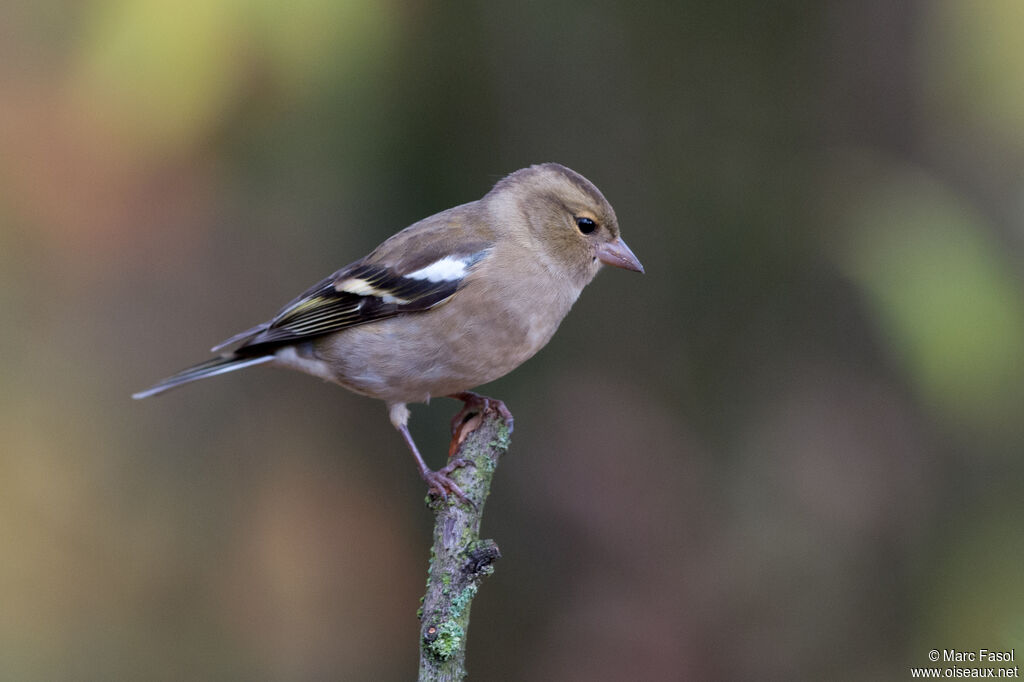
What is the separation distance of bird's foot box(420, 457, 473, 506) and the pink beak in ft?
4.05

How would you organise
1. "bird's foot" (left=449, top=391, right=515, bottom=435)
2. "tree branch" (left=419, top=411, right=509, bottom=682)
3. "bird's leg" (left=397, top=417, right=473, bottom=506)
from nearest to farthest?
"tree branch" (left=419, top=411, right=509, bottom=682) < "bird's leg" (left=397, top=417, right=473, bottom=506) < "bird's foot" (left=449, top=391, right=515, bottom=435)

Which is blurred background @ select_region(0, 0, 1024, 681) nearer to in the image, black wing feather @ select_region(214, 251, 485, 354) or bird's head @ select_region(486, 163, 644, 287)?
black wing feather @ select_region(214, 251, 485, 354)

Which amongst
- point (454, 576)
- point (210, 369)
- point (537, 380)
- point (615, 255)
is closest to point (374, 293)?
point (210, 369)

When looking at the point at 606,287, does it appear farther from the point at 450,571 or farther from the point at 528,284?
the point at 450,571

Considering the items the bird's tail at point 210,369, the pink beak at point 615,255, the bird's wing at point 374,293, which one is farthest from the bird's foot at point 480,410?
the bird's tail at point 210,369

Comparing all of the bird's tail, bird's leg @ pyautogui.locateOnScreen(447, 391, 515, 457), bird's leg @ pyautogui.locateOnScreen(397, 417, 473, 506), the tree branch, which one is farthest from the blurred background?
the tree branch

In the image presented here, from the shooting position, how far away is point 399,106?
15.6 feet

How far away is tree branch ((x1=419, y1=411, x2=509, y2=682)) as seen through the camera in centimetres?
270

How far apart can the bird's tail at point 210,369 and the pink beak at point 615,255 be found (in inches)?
63.9

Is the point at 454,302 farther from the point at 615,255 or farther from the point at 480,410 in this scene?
the point at 615,255

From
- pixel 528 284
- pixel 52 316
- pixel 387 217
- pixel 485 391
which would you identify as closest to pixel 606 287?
pixel 485 391

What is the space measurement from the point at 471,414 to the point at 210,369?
4.18ft

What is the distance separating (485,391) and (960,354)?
264 centimetres

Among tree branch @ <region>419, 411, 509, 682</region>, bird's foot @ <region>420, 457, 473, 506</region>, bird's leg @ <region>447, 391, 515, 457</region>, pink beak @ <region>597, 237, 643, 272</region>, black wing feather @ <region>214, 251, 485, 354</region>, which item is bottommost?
tree branch @ <region>419, 411, 509, 682</region>
